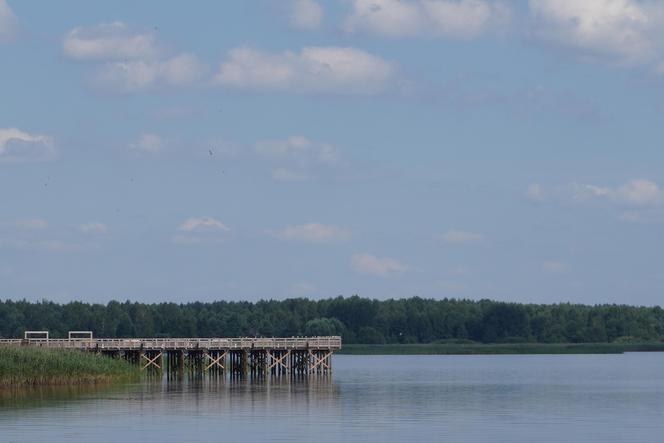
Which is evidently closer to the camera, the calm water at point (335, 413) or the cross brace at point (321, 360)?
the calm water at point (335, 413)

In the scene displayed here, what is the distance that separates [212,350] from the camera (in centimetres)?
11206

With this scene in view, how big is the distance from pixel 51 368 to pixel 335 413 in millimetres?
25368

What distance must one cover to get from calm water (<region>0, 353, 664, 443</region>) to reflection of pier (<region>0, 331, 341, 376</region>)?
893 cm

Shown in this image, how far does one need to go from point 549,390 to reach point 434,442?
4299 centimetres

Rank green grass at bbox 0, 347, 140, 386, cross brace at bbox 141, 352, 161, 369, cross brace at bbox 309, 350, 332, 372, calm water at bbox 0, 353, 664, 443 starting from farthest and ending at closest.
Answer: cross brace at bbox 309, 350, 332, 372, cross brace at bbox 141, 352, 161, 369, green grass at bbox 0, 347, 140, 386, calm water at bbox 0, 353, 664, 443

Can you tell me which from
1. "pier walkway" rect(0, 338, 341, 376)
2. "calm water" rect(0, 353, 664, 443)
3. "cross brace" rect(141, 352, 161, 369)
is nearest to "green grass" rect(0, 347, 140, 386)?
"calm water" rect(0, 353, 664, 443)

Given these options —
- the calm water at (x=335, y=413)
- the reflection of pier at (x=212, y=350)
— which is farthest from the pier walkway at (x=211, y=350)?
the calm water at (x=335, y=413)

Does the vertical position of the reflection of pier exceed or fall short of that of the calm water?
it exceeds it

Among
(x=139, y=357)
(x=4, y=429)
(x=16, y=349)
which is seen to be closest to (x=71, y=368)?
(x=16, y=349)

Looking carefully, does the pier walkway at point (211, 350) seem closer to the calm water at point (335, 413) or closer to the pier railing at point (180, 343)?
the pier railing at point (180, 343)

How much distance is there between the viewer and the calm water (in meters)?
59.3

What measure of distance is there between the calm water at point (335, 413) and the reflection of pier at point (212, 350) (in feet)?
29.3

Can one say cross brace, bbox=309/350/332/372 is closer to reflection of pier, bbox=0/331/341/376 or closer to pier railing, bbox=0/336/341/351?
reflection of pier, bbox=0/331/341/376

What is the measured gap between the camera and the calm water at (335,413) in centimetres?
5934
